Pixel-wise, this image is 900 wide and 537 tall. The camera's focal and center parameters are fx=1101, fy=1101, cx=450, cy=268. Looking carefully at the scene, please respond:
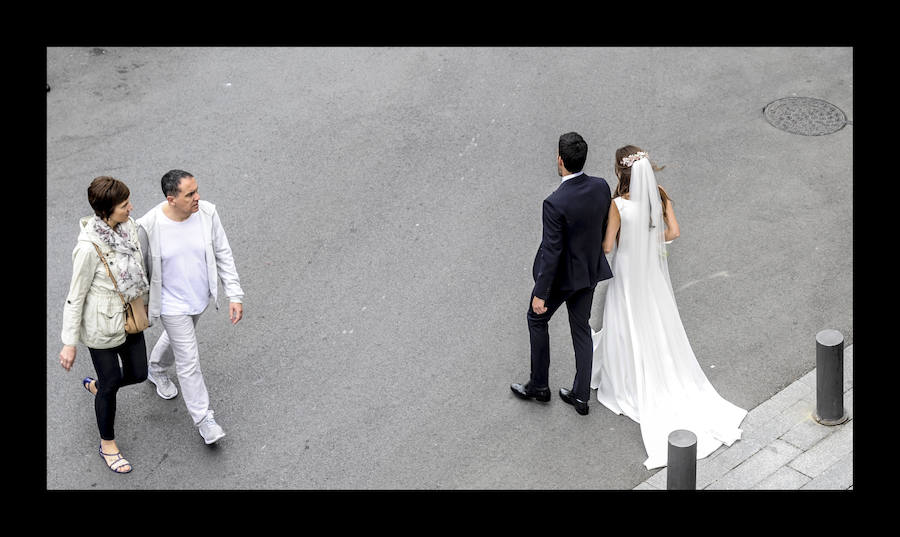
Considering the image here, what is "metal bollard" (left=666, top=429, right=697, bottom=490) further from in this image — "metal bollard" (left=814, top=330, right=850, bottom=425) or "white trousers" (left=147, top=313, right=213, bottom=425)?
"white trousers" (left=147, top=313, right=213, bottom=425)

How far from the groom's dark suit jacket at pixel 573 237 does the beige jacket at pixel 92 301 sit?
2.41 meters

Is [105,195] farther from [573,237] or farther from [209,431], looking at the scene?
[573,237]

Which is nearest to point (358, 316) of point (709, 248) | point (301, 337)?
point (301, 337)

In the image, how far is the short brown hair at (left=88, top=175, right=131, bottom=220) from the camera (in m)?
6.17

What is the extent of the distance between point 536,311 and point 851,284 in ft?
9.91

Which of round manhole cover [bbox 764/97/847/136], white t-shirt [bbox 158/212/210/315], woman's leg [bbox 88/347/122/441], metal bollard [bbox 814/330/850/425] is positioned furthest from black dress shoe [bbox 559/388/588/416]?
round manhole cover [bbox 764/97/847/136]

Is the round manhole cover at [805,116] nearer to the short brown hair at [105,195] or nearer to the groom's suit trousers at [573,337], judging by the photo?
the groom's suit trousers at [573,337]

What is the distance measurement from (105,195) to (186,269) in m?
0.69

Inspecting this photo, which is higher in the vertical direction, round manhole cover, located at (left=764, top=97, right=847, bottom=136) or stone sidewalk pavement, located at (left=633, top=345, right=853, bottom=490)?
round manhole cover, located at (left=764, top=97, right=847, bottom=136)

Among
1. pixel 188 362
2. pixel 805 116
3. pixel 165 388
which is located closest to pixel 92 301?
pixel 188 362

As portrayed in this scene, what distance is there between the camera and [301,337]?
313 inches

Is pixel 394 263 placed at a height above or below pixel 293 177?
below

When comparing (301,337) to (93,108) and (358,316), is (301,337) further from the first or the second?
(93,108)

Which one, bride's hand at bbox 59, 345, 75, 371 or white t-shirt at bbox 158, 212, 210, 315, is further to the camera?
white t-shirt at bbox 158, 212, 210, 315
